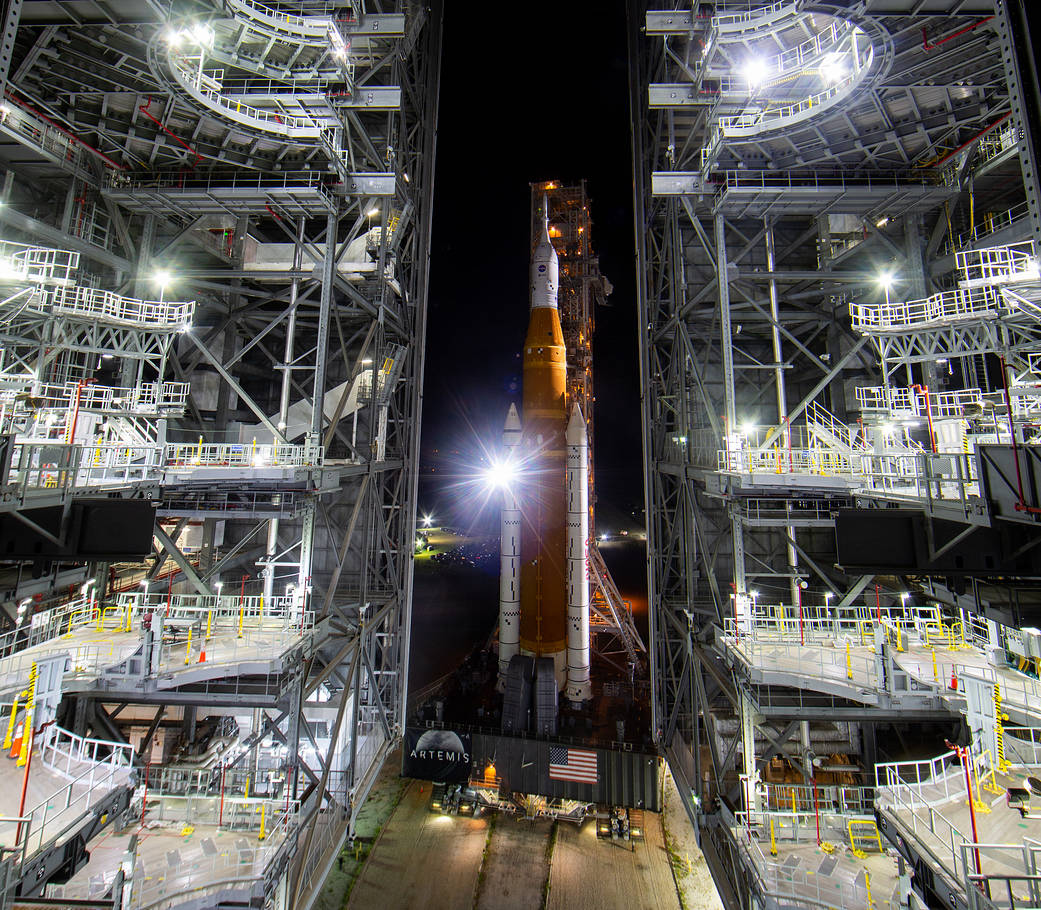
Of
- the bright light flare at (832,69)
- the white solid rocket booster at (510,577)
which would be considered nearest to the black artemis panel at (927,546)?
the bright light flare at (832,69)

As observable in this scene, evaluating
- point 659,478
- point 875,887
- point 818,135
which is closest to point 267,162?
point 818,135

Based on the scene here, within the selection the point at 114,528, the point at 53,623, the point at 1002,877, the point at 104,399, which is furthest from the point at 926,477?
the point at 53,623

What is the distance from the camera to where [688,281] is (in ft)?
68.7

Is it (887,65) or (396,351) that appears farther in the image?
(396,351)

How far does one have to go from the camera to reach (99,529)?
20.6 feet

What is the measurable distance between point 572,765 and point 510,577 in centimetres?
757

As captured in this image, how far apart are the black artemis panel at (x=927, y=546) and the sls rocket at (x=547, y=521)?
15853 millimetres

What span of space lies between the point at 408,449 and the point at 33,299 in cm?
1215

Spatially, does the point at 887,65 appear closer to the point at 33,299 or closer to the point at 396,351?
the point at 396,351

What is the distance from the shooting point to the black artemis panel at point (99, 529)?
239 inches

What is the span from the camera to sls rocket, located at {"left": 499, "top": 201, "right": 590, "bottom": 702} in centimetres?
2142

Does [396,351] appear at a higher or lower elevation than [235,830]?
higher

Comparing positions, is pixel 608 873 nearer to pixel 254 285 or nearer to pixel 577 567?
pixel 577 567

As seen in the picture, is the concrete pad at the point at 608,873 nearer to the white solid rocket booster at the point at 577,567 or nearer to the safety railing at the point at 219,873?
the white solid rocket booster at the point at 577,567
